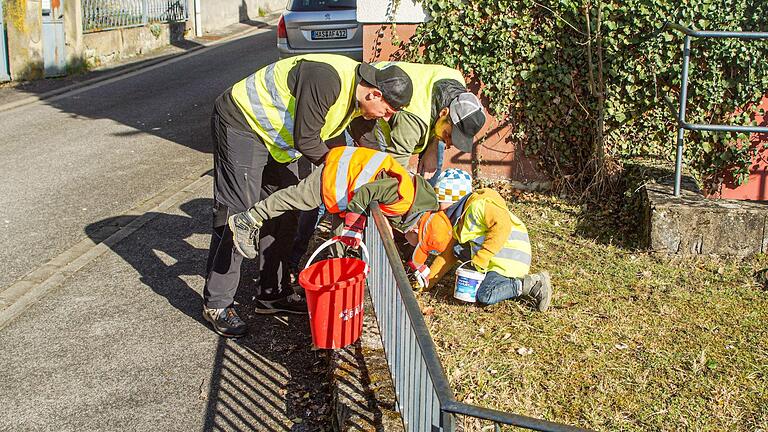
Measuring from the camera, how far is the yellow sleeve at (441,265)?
6.04 meters

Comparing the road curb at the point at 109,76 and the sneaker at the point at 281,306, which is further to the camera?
the road curb at the point at 109,76

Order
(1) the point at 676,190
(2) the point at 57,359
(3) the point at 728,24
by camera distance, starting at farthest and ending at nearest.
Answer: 1. (3) the point at 728,24
2. (1) the point at 676,190
3. (2) the point at 57,359

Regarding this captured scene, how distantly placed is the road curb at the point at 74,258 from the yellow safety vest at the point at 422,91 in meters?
2.72

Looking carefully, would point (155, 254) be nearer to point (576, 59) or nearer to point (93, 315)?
point (93, 315)

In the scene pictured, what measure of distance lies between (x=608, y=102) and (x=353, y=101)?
362 centimetres

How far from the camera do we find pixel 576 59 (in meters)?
8.09

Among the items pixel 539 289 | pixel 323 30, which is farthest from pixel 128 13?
pixel 539 289

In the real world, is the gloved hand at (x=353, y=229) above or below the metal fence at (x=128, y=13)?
below

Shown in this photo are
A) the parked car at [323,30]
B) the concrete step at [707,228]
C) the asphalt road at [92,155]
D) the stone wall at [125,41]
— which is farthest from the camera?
the stone wall at [125,41]

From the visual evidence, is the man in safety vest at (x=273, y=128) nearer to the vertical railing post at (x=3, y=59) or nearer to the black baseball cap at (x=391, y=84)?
the black baseball cap at (x=391, y=84)

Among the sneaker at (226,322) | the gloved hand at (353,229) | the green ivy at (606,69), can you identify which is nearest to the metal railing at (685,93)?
the green ivy at (606,69)

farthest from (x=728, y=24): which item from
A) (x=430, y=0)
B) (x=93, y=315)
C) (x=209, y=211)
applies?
(x=93, y=315)

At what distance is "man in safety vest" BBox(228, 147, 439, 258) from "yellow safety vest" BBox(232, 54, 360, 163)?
265 mm

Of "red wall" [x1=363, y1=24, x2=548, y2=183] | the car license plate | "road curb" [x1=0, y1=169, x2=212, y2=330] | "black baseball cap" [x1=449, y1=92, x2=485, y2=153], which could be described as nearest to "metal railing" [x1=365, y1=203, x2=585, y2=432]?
"black baseball cap" [x1=449, y1=92, x2=485, y2=153]
